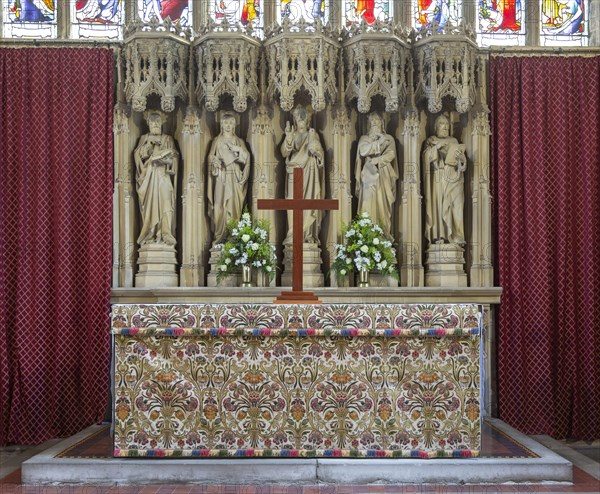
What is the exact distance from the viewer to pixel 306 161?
8.94 meters

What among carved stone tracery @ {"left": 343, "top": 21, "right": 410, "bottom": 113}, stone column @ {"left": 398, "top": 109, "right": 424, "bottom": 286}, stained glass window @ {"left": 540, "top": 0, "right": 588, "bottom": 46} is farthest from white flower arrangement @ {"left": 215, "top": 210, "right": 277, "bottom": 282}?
stained glass window @ {"left": 540, "top": 0, "right": 588, "bottom": 46}

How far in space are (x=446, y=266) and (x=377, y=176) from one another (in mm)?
1265

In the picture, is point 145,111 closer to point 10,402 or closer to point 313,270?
point 313,270

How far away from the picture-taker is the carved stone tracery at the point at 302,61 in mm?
8586

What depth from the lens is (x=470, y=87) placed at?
8758mm

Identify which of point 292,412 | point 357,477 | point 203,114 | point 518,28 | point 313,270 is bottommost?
point 357,477

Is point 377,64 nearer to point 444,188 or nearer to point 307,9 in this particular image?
point 307,9

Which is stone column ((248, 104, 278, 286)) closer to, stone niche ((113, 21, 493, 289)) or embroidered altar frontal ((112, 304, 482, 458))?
stone niche ((113, 21, 493, 289))

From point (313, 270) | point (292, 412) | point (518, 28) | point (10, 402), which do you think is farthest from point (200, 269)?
point (518, 28)

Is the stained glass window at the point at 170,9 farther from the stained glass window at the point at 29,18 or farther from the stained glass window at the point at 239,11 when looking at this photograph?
the stained glass window at the point at 29,18

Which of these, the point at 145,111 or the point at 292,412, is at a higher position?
the point at 145,111

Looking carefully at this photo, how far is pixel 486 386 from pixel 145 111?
16.2 ft

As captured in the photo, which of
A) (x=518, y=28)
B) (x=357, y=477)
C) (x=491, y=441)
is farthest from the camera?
(x=518, y=28)

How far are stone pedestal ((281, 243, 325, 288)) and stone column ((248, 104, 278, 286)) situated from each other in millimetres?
187
